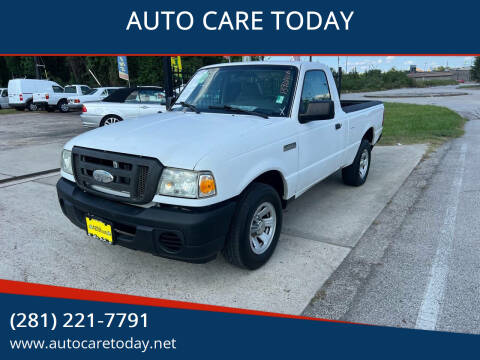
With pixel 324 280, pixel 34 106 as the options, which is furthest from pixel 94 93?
pixel 324 280

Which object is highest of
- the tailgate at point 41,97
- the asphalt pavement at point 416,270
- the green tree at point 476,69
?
the green tree at point 476,69

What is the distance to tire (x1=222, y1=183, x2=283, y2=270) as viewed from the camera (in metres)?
3.11

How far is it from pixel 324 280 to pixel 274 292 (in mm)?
484

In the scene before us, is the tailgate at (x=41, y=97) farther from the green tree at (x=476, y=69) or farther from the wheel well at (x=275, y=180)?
the green tree at (x=476, y=69)

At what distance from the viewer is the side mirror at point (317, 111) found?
12.2 ft

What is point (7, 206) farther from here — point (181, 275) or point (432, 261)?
point (432, 261)

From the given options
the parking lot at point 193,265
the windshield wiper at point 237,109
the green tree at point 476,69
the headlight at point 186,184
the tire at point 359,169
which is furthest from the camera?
the green tree at point 476,69

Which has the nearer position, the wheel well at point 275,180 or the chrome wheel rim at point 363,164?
the wheel well at point 275,180

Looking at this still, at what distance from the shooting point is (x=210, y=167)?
2.77m

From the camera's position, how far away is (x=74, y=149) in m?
3.31

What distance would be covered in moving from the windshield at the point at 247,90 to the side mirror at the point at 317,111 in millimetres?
188

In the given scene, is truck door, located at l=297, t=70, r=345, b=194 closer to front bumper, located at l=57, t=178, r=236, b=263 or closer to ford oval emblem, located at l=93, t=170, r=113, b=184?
front bumper, located at l=57, t=178, r=236, b=263

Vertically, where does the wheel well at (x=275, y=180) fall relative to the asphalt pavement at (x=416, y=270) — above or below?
above

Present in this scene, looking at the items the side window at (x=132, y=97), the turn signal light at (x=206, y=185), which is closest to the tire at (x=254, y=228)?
the turn signal light at (x=206, y=185)
